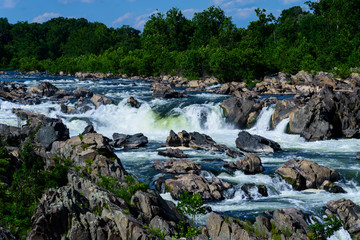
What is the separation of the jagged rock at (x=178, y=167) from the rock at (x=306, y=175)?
14.9 ft

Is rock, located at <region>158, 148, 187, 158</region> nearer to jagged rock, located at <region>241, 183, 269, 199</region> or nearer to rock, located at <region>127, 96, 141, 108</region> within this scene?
jagged rock, located at <region>241, 183, 269, 199</region>

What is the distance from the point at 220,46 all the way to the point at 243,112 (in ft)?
153

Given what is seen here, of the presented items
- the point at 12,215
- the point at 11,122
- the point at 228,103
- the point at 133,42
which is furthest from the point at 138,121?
the point at 133,42

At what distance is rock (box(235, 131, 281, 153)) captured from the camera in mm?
26116

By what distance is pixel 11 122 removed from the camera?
1277 inches

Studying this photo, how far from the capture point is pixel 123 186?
15.0m

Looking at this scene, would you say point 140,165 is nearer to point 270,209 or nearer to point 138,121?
point 270,209

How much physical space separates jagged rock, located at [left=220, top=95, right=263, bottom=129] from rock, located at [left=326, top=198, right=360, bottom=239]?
1898 centimetres

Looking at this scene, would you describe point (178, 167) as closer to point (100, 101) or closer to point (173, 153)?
point (173, 153)

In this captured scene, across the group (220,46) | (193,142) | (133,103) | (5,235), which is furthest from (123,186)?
(220,46)

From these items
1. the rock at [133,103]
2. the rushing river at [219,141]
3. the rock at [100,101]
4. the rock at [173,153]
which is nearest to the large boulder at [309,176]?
the rushing river at [219,141]

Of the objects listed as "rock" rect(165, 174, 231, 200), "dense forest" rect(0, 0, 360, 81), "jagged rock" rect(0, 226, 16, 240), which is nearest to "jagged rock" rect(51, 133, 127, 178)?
"rock" rect(165, 174, 231, 200)

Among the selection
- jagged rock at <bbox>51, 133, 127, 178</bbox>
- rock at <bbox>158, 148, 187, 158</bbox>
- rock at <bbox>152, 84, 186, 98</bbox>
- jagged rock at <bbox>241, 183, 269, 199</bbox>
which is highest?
rock at <bbox>152, 84, 186, 98</bbox>

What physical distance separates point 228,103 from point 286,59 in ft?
118
